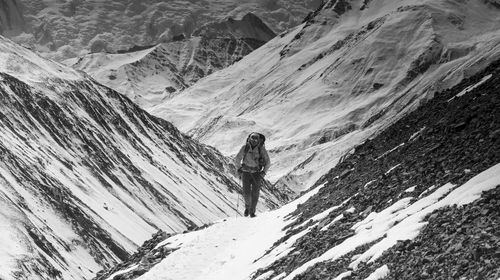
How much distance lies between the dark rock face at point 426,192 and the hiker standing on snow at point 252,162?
6.06 feet

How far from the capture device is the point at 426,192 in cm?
1641

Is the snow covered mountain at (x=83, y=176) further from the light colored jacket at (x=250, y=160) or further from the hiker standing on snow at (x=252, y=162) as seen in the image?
the light colored jacket at (x=250, y=160)

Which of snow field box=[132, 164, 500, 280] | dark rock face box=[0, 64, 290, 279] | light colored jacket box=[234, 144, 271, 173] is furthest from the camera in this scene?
dark rock face box=[0, 64, 290, 279]

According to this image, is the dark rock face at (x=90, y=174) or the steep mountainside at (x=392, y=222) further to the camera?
the dark rock face at (x=90, y=174)

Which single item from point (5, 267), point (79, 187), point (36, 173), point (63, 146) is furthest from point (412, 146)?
point (63, 146)

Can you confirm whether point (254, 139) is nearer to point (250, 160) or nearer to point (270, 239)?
point (250, 160)

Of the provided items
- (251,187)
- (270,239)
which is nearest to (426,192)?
(270,239)

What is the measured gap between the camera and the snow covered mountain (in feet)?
203

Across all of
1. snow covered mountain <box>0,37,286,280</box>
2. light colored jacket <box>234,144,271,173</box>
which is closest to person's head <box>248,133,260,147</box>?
light colored jacket <box>234,144,271,173</box>

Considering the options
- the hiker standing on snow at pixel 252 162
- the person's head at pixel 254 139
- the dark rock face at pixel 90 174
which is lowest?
the dark rock face at pixel 90 174

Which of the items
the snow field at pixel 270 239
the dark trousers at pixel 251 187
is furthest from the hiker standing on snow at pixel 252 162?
the snow field at pixel 270 239

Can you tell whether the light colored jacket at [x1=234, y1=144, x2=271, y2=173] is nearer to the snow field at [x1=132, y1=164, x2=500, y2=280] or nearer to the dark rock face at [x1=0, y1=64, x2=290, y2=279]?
the snow field at [x1=132, y1=164, x2=500, y2=280]

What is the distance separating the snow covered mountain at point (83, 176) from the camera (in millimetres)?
61750

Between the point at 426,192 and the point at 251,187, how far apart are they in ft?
38.6
